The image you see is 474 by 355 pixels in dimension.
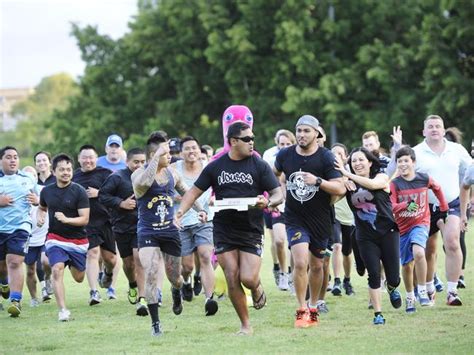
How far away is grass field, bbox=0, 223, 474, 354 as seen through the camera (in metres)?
10.6

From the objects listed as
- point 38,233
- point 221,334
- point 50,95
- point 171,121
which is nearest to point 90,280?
point 38,233

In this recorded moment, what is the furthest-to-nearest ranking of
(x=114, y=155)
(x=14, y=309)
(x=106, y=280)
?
1. (x=114, y=155)
2. (x=106, y=280)
3. (x=14, y=309)

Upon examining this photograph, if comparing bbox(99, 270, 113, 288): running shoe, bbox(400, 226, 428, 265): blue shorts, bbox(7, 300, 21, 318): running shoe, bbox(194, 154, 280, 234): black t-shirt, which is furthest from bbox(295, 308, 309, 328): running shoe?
bbox(99, 270, 113, 288): running shoe

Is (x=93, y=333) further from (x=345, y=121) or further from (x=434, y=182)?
(x=345, y=121)

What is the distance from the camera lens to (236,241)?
11500 mm

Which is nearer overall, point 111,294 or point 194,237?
point 194,237

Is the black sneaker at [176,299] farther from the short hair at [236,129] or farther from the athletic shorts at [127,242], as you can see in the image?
the short hair at [236,129]

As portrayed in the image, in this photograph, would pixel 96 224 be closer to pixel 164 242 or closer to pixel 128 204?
pixel 128 204

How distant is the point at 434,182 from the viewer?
535 inches

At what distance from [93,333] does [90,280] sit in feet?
11.8

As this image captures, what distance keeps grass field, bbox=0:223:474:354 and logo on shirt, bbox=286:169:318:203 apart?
1.46 metres

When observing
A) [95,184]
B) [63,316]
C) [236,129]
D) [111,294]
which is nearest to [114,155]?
[95,184]

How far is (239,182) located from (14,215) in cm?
472

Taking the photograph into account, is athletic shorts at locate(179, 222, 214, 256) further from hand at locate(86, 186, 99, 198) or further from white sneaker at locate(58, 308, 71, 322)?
white sneaker at locate(58, 308, 71, 322)
